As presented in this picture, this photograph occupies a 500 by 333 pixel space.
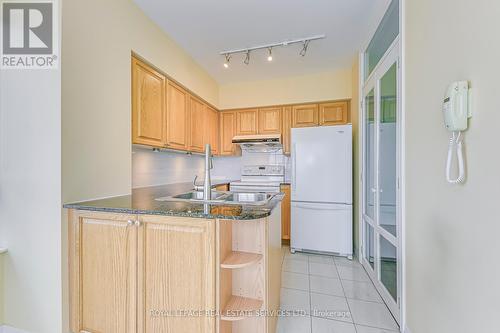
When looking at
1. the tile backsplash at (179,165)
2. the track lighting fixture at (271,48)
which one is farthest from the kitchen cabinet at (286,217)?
the track lighting fixture at (271,48)

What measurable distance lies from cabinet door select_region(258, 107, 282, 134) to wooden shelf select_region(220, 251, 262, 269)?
102 inches

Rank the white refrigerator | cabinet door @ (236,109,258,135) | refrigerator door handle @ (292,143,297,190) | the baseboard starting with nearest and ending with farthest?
the baseboard < the white refrigerator < refrigerator door handle @ (292,143,297,190) < cabinet door @ (236,109,258,135)

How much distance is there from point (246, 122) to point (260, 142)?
55 cm

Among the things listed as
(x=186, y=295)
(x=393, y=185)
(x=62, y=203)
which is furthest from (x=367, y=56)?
(x=62, y=203)

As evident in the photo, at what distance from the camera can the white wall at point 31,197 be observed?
1388mm

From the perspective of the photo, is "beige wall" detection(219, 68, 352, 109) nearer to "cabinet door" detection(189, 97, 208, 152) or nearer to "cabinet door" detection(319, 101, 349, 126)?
"cabinet door" detection(319, 101, 349, 126)

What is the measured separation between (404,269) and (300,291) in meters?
0.96

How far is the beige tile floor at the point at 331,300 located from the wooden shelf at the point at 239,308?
1.64 feet

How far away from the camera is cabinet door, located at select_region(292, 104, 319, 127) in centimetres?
350

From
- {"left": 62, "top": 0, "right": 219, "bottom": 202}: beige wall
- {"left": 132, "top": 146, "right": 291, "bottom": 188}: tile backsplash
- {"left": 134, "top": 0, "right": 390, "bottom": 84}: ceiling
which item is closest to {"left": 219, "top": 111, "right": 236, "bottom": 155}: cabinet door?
{"left": 132, "top": 146, "right": 291, "bottom": 188}: tile backsplash

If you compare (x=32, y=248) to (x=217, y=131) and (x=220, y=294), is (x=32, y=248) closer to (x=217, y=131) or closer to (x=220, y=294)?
(x=220, y=294)

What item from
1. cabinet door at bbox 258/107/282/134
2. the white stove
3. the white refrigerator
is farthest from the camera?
cabinet door at bbox 258/107/282/134

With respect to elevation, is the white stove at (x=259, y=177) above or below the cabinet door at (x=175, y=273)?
above

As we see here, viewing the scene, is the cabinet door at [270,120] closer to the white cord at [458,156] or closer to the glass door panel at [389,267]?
the glass door panel at [389,267]
